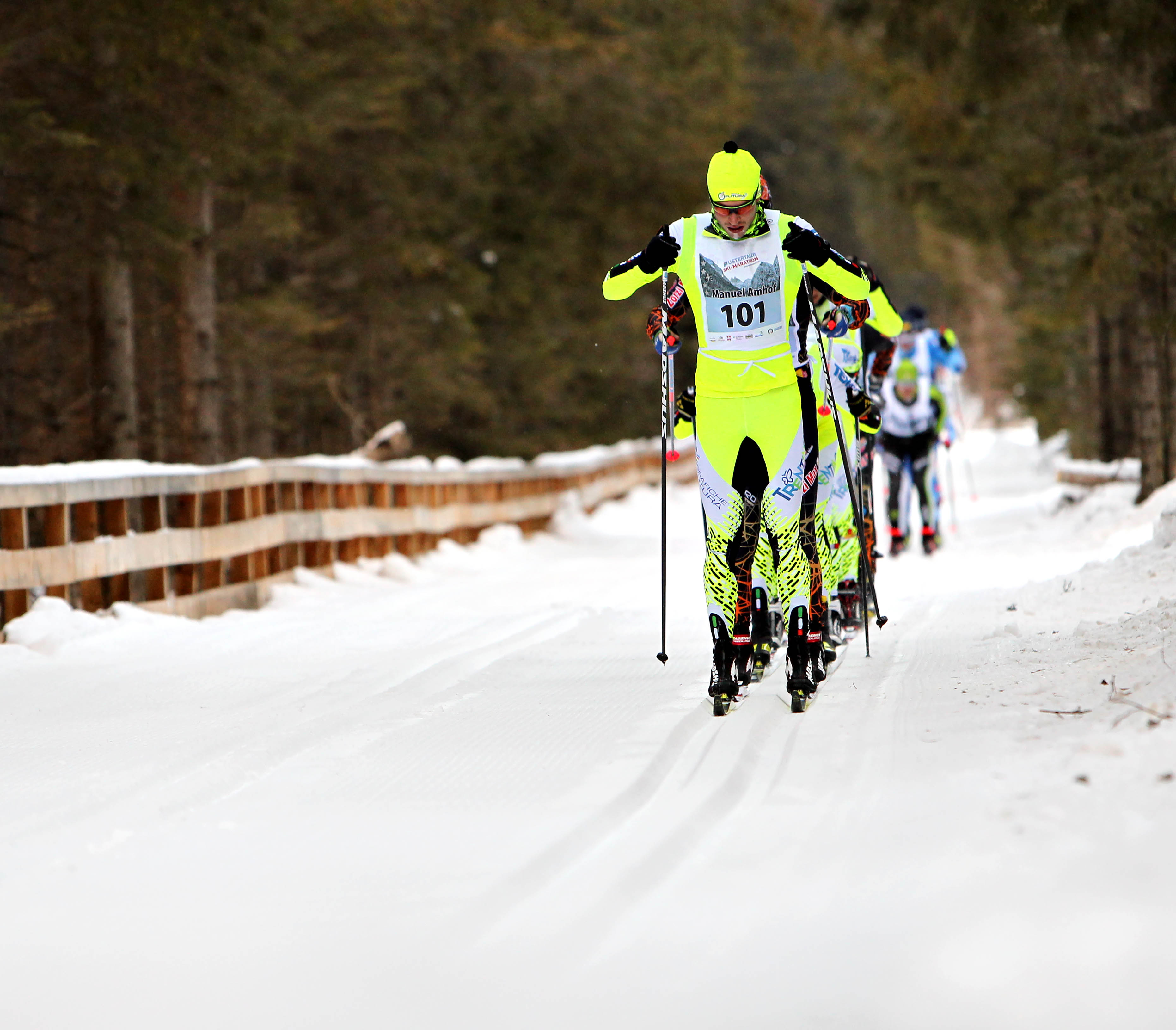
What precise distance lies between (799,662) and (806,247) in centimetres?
185

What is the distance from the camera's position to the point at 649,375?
148ft

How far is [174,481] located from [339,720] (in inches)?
189

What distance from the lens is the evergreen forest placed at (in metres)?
14.0

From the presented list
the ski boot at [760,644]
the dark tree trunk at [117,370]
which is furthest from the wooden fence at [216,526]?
the ski boot at [760,644]

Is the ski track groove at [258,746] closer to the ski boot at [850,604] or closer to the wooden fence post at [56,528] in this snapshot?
the ski boot at [850,604]

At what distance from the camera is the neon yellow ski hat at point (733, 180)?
6715 millimetres

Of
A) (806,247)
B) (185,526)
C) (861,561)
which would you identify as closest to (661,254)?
(806,247)

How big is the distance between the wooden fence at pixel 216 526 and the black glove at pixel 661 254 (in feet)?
14.7

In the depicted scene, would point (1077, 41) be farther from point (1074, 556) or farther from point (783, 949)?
point (783, 949)

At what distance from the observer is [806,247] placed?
268 inches

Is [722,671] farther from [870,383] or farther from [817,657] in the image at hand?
[870,383]

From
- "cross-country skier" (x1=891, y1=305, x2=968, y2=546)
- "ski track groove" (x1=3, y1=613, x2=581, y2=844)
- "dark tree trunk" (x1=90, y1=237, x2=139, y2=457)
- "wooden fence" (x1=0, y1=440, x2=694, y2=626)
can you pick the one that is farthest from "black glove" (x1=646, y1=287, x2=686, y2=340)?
"dark tree trunk" (x1=90, y1=237, x2=139, y2=457)

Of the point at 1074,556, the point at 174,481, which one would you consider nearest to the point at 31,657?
the point at 174,481

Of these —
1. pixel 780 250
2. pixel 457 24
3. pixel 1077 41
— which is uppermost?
pixel 457 24
